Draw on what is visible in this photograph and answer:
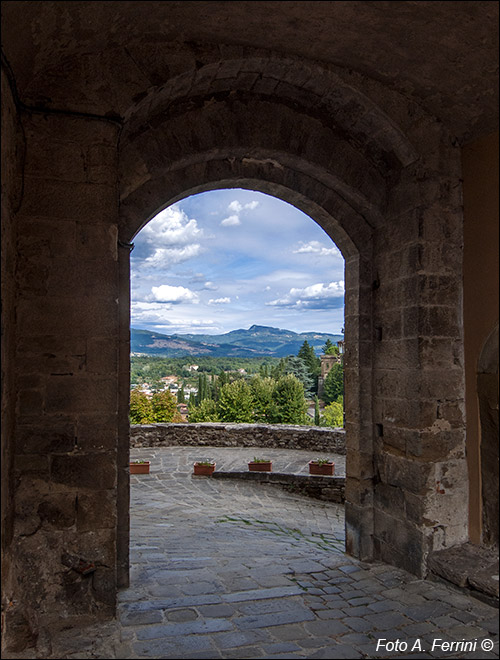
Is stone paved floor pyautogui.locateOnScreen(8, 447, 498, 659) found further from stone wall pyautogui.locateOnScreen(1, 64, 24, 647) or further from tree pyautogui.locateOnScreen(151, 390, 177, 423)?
tree pyautogui.locateOnScreen(151, 390, 177, 423)

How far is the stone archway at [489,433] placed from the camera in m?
3.84

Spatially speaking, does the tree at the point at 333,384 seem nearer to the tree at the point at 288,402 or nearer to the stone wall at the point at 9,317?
the tree at the point at 288,402

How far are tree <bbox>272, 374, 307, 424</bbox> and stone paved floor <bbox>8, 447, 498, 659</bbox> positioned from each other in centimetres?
1760

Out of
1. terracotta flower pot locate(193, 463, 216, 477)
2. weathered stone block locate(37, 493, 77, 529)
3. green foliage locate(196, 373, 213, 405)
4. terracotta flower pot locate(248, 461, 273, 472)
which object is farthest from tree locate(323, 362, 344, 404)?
weathered stone block locate(37, 493, 77, 529)

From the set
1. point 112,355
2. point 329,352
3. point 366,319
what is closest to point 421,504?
point 366,319

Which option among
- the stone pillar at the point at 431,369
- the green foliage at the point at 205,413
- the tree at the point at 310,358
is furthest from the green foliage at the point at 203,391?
the stone pillar at the point at 431,369

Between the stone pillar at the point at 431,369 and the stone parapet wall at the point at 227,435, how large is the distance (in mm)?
7686

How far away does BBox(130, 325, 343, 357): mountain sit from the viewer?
66.6 metres

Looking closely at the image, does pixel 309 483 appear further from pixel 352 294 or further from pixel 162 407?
pixel 162 407

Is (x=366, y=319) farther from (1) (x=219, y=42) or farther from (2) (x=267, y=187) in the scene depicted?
(1) (x=219, y=42)

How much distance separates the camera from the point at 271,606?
11.6ft

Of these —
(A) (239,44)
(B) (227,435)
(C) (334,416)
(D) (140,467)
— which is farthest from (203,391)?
(A) (239,44)

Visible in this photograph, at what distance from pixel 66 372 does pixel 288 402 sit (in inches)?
835

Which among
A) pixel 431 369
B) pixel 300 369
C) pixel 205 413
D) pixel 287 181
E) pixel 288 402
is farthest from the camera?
pixel 300 369
